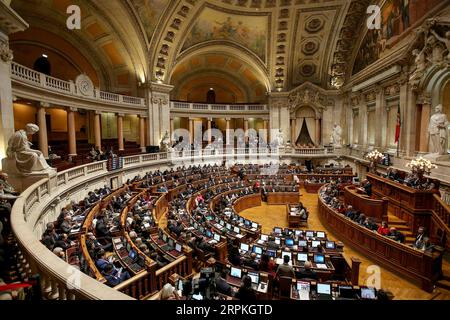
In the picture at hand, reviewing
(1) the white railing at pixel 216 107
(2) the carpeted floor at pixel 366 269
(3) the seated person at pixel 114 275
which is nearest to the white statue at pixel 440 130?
(2) the carpeted floor at pixel 366 269

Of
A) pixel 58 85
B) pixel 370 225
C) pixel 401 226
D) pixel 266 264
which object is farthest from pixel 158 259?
pixel 58 85

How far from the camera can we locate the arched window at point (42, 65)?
61.2 feet

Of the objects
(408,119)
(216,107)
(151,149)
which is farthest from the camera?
(216,107)

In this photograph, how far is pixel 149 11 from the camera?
1886 cm

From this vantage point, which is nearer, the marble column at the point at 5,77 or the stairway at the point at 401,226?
the marble column at the point at 5,77

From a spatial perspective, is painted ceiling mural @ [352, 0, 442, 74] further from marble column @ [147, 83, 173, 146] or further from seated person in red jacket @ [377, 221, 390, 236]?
marble column @ [147, 83, 173, 146]

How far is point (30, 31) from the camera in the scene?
Result: 17.4m

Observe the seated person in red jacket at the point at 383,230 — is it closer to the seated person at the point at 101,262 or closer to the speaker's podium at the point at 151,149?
the seated person at the point at 101,262

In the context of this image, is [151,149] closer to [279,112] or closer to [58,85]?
[58,85]

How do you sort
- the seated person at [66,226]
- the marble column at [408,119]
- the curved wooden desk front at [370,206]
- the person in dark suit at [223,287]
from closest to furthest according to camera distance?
1. the person in dark suit at [223,287]
2. the seated person at [66,226]
3. the curved wooden desk front at [370,206]
4. the marble column at [408,119]

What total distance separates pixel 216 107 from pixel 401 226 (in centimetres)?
1981

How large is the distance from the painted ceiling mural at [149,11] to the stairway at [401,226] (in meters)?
19.1

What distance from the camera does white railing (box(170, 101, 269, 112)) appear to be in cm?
2506

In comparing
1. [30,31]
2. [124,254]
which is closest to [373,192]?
[124,254]
